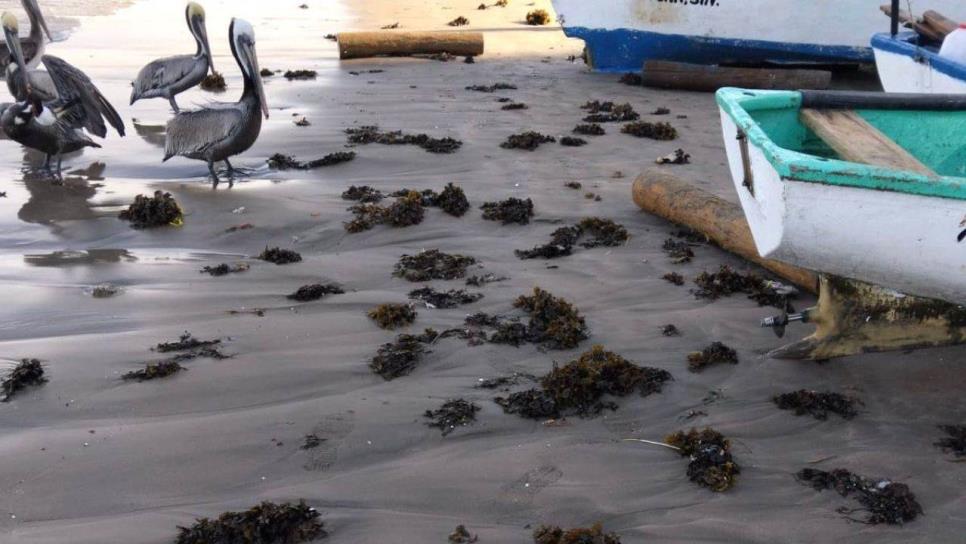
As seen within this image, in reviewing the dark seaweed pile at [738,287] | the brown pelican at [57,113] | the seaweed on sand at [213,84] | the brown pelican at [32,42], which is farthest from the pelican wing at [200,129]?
the dark seaweed pile at [738,287]

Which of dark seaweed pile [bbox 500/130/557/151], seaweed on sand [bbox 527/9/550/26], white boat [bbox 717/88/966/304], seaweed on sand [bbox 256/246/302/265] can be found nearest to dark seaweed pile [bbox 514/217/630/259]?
seaweed on sand [bbox 256/246/302/265]

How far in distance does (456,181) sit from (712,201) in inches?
84.6

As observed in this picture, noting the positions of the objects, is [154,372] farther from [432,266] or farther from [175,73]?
[175,73]

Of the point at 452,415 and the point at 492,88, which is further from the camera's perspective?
the point at 492,88

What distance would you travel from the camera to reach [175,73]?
31.6ft

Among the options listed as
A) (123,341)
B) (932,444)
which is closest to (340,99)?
(123,341)

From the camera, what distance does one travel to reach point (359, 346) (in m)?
4.54

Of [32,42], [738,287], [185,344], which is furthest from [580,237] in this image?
[32,42]

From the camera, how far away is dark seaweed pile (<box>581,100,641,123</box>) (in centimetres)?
938

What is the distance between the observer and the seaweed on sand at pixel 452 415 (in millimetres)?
3839

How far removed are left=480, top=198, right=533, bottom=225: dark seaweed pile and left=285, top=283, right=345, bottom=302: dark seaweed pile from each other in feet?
5.02

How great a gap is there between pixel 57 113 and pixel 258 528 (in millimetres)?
5878

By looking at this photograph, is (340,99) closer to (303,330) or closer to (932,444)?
(303,330)

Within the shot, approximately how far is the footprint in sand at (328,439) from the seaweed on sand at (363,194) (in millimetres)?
3151
